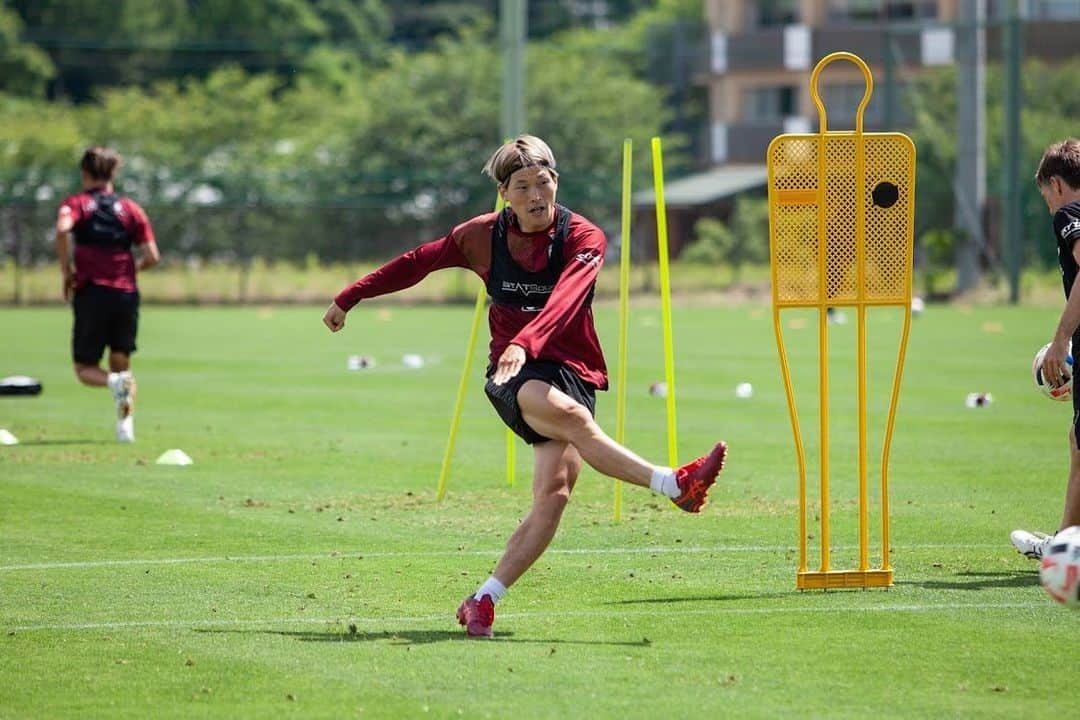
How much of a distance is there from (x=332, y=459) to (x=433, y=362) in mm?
10160

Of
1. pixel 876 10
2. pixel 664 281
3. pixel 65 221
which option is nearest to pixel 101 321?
pixel 65 221

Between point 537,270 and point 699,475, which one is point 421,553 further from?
point 699,475

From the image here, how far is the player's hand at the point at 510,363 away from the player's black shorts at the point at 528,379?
0.33m

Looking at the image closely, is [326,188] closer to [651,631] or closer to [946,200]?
[946,200]

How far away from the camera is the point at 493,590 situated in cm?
746

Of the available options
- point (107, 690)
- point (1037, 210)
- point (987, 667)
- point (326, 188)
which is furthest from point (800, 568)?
point (326, 188)

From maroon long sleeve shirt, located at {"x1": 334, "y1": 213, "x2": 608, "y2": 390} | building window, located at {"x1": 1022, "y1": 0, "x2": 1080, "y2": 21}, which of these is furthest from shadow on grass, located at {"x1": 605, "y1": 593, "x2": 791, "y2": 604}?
building window, located at {"x1": 1022, "y1": 0, "x2": 1080, "y2": 21}

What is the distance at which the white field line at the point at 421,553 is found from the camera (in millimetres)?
9336

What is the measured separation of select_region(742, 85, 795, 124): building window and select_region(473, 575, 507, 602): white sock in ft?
197

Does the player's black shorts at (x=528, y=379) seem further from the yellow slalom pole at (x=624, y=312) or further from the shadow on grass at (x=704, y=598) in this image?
the yellow slalom pole at (x=624, y=312)

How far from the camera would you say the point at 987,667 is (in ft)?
22.4

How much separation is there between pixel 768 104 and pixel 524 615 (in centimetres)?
6061

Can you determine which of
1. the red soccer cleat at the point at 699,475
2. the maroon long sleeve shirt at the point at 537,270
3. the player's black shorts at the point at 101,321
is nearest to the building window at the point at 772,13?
the player's black shorts at the point at 101,321

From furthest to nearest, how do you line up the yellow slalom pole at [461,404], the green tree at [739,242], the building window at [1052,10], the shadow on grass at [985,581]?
the building window at [1052,10] < the green tree at [739,242] < the yellow slalom pole at [461,404] < the shadow on grass at [985,581]
